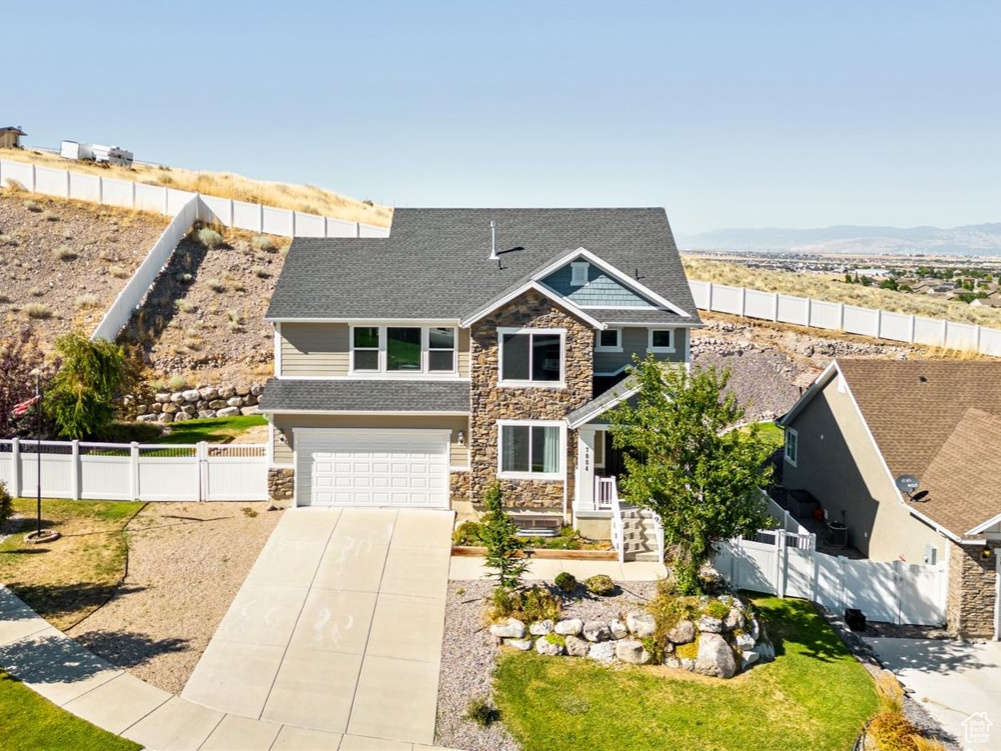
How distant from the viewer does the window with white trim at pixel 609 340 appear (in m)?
23.3

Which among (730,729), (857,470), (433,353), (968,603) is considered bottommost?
(730,729)

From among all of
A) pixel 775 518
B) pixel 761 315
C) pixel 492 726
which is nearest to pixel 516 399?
pixel 775 518

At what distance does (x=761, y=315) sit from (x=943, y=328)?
847cm

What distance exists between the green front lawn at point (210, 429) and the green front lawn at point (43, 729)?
1442 centimetres

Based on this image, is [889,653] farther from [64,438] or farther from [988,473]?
[64,438]

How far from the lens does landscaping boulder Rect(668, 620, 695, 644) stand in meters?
15.9

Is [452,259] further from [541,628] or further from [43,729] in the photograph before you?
[43,729]

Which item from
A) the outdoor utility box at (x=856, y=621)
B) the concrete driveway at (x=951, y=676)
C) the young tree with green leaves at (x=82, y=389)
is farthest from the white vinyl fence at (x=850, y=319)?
the young tree with green leaves at (x=82, y=389)

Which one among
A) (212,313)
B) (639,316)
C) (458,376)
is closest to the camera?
(639,316)

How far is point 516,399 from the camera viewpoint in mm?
21750

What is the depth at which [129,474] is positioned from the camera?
2225 centimetres

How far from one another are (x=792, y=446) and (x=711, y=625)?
12392mm

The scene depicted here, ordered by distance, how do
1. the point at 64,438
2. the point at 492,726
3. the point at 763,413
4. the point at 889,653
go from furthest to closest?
the point at 763,413 → the point at 64,438 → the point at 889,653 → the point at 492,726

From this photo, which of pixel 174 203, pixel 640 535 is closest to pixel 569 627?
pixel 640 535
